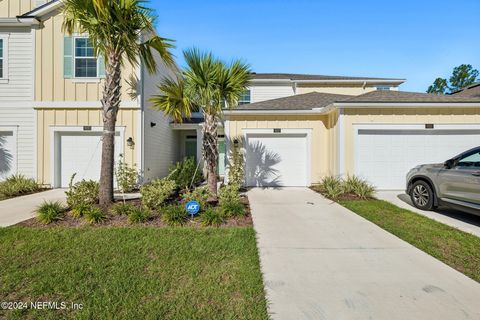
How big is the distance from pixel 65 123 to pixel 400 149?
12.1 metres

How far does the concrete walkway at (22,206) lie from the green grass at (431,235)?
7607 millimetres

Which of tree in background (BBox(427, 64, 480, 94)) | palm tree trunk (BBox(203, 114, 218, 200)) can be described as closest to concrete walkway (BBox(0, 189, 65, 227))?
palm tree trunk (BBox(203, 114, 218, 200))

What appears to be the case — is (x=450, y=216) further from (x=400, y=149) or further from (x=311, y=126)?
(x=311, y=126)

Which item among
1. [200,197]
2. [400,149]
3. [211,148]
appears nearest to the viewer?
[200,197]

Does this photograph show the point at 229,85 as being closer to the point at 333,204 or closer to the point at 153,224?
the point at 153,224

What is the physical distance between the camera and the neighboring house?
8883mm

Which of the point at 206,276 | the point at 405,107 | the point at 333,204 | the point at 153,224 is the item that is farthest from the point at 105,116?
the point at 405,107

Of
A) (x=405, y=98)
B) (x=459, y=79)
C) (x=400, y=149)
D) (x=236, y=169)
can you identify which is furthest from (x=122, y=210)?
(x=459, y=79)

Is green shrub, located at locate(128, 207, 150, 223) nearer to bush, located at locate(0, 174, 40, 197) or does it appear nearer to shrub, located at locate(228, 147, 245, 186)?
shrub, located at locate(228, 147, 245, 186)

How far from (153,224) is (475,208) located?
21.3 feet

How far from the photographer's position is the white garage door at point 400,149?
8812mm

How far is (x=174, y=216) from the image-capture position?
4.99m

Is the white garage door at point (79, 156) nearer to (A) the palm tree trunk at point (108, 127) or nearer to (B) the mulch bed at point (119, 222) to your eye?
(A) the palm tree trunk at point (108, 127)

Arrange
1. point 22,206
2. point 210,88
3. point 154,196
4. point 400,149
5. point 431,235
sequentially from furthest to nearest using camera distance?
point 400,149
point 22,206
point 210,88
point 154,196
point 431,235
